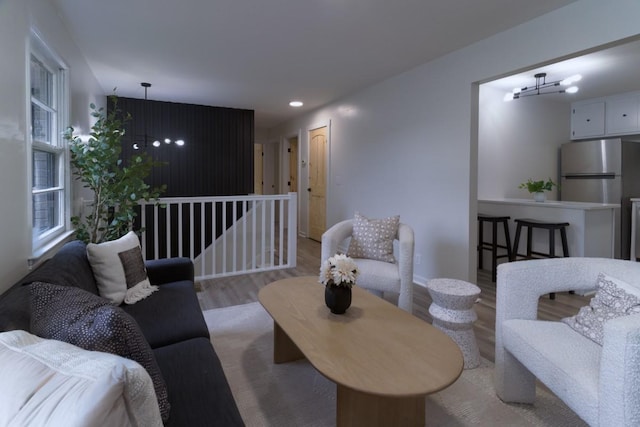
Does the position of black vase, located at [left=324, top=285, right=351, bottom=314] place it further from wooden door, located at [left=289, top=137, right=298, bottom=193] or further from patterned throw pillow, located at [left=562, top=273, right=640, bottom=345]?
wooden door, located at [left=289, top=137, right=298, bottom=193]

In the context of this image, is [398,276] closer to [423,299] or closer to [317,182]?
[423,299]

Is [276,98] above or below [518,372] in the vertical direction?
above

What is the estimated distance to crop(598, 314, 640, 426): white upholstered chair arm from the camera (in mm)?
1121

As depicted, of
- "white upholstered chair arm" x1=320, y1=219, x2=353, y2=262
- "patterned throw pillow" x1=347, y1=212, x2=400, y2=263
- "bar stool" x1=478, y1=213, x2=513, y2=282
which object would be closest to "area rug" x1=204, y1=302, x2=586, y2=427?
"white upholstered chair arm" x1=320, y1=219, x2=353, y2=262

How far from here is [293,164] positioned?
743cm

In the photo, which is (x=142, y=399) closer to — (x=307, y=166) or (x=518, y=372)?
(x=518, y=372)

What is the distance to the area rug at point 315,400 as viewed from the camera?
1.68 meters

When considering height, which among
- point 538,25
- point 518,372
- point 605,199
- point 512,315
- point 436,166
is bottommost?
point 518,372

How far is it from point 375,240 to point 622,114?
4538mm

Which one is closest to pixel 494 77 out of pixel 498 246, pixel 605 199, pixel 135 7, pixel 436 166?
pixel 436 166

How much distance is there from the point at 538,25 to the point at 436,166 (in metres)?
1.43

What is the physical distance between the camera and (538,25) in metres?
2.68

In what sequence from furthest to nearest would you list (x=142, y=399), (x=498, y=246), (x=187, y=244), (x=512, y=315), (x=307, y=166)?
1. (x=307, y=166)
2. (x=187, y=244)
3. (x=498, y=246)
4. (x=512, y=315)
5. (x=142, y=399)

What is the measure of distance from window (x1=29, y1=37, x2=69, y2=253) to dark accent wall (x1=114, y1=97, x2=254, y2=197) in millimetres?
2670
